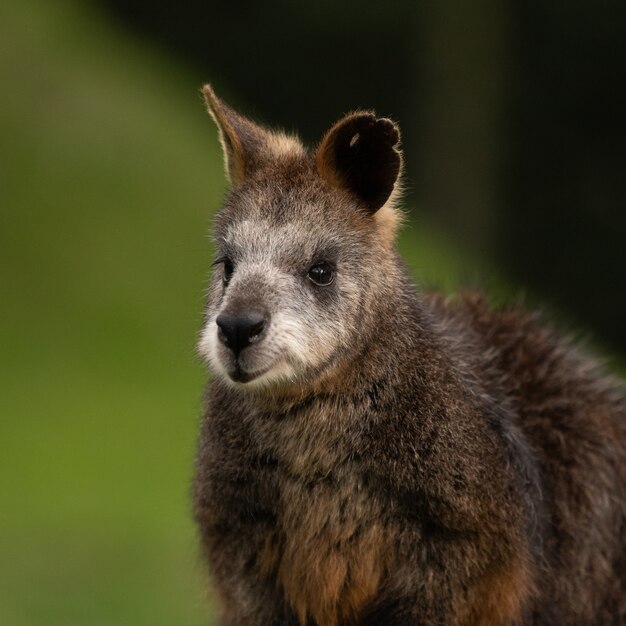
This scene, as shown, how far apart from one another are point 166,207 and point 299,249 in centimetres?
1571

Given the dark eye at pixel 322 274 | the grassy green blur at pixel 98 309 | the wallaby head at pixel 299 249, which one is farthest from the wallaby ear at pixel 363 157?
the grassy green blur at pixel 98 309

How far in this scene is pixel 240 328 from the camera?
729 cm

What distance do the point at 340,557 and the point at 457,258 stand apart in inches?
652

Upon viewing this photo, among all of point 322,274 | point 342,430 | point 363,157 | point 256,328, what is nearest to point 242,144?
point 363,157

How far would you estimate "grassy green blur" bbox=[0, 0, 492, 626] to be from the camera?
14.8 meters

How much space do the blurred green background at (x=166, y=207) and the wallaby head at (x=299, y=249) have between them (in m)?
2.47

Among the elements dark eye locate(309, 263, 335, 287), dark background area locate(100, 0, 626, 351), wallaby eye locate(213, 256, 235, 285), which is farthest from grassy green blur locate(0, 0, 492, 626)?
dark eye locate(309, 263, 335, 287)

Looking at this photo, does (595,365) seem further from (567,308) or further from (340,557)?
(567,308)

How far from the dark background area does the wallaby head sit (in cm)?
2016

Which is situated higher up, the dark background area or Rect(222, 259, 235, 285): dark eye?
the dark background area

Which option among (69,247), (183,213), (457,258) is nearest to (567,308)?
(457,258)

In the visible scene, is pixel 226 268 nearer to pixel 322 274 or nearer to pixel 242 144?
pixel 322 274

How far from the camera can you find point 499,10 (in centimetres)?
2878

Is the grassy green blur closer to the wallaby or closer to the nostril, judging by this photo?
the wallaby
